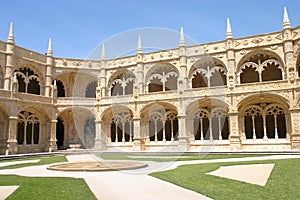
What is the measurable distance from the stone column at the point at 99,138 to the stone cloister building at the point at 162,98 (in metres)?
0.11

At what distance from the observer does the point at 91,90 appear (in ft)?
114

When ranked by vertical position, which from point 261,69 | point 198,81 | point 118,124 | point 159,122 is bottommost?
point 118,124

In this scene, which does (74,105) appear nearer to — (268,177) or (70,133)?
(70,133)

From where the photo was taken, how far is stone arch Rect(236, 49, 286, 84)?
25398 millimetres

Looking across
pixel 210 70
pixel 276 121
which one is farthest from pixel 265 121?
pixel 210 70

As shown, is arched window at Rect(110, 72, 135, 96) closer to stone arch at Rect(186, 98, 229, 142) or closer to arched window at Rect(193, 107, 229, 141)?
stone arch at Rect(186, 98, 229, 142)

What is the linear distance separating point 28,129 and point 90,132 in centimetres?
782

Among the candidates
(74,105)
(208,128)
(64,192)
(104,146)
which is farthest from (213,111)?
(64,192)

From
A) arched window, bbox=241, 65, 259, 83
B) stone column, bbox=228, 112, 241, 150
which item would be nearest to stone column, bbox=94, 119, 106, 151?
stone column, bbox=228, 112, 241, 150

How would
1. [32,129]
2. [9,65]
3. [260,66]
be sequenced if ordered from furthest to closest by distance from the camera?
[32,129]
[9,65]
[260,66]

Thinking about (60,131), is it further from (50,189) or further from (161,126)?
(50,189)

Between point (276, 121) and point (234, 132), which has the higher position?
point (276, 121)

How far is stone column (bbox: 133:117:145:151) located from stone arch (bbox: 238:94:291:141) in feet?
32.2

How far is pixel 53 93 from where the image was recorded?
3012 cm
